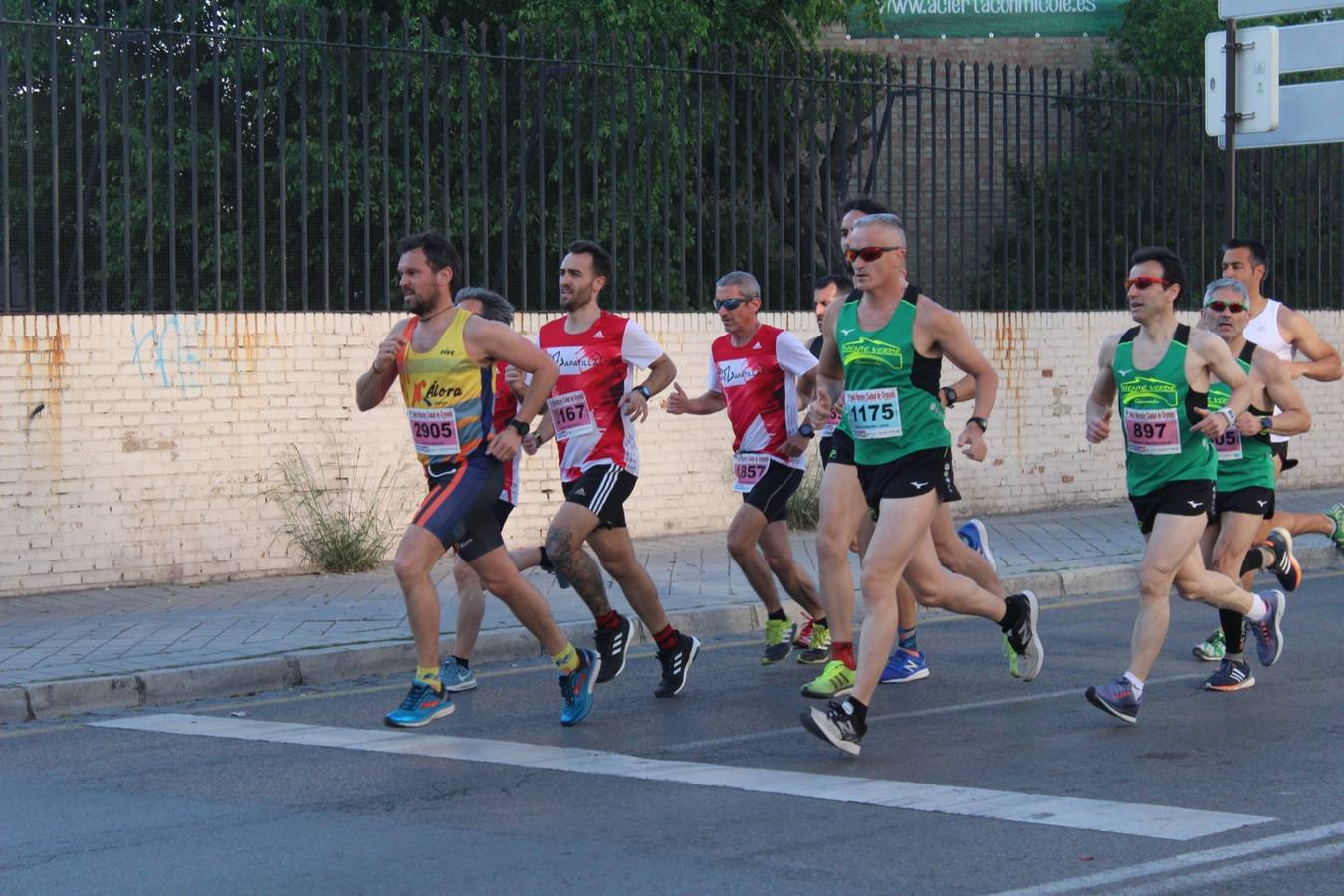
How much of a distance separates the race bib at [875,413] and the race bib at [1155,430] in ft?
4.28

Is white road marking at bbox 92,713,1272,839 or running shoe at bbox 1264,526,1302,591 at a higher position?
running shoe at bbox 1264,526,1302,591

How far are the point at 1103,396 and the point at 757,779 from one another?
284 centimetres

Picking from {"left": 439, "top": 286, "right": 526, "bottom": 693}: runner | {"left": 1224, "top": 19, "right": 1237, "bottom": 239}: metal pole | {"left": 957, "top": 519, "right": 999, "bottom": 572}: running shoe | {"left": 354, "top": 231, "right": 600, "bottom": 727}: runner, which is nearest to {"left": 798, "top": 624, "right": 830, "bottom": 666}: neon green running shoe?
{"left": 957, "top": 519, "right": 999, "bottom": 572}: running shoe

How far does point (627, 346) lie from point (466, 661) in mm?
1643

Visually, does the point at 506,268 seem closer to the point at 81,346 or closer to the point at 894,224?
the point at 81,346

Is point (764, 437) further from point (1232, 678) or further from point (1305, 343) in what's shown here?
point (1305, 343)

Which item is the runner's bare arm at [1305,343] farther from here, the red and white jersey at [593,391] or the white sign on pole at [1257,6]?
the white sign on pole at [1257,6]

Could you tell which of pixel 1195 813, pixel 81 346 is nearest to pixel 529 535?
pixel 81 346

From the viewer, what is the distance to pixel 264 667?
9.71m

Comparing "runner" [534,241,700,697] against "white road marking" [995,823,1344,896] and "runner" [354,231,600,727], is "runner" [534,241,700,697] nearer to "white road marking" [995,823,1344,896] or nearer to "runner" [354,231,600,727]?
"runner" [354,231,600,727]

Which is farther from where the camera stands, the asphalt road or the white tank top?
the white tank top

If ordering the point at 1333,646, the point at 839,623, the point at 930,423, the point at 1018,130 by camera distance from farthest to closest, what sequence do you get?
the point at 1018,130 < the point at 1333,646 < the point at 839,623 < the point at 930,423

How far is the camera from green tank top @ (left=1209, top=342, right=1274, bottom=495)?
9594mm

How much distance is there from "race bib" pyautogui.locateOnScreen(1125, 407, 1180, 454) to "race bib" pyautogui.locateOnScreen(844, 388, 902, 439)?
130 centimetres
